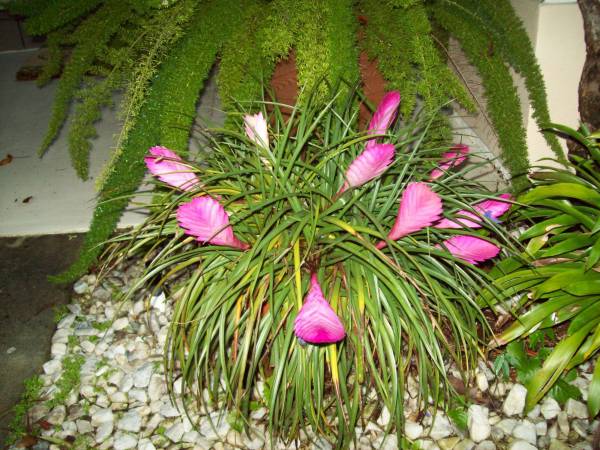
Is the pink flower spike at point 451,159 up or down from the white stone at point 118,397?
up

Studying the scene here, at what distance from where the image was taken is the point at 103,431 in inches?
59.9

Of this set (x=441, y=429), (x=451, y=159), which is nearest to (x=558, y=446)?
(x=441, y=429)

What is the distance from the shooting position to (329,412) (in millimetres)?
1491

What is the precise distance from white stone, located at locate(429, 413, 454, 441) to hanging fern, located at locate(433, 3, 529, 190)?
762mm

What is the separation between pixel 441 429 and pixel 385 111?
91 cm

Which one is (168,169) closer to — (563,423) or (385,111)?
(385,111)

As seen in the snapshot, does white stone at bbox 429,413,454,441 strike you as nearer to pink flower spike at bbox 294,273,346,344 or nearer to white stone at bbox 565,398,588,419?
white stone at bbox 565,398,588,419

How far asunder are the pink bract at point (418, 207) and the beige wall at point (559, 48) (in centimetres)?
122

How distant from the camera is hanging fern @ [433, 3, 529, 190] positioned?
55.3 inches

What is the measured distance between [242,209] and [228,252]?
13 cm

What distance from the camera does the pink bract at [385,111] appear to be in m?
1.25

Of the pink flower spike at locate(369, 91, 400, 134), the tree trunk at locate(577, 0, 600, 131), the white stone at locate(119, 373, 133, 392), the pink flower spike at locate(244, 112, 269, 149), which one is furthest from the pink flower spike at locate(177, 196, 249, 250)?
the tree trunk at locate(577, 0, 600, 131)

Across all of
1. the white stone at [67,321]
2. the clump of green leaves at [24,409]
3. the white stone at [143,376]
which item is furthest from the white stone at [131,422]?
the white stone at [67,321]

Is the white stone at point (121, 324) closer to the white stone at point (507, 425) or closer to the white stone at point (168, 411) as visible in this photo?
the white stone at point (168, 411)
